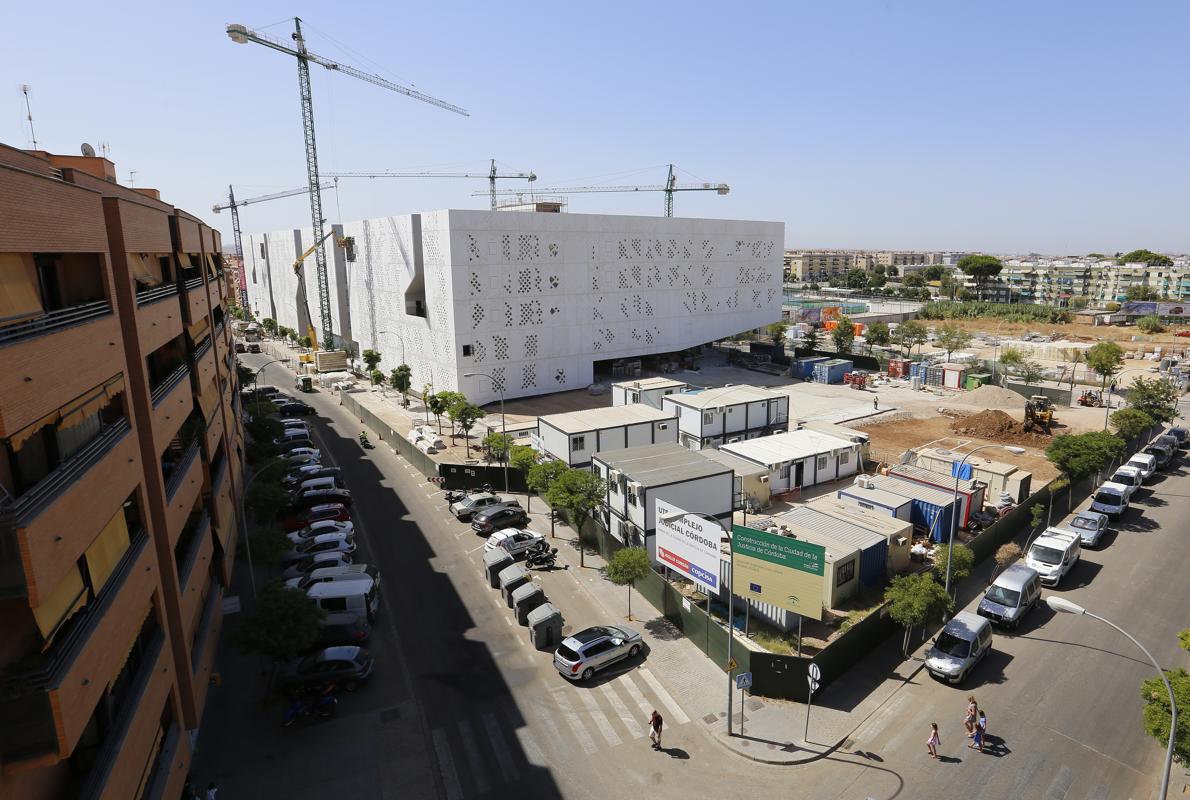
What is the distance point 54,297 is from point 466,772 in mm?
14073

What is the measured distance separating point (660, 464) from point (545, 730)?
13.4m

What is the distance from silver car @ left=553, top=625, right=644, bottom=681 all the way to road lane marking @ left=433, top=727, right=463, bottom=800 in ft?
13.6

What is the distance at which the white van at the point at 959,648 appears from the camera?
65.4 feet

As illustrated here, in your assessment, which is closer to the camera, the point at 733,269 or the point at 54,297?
the point at 54,297

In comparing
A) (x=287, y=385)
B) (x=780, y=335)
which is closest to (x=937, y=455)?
(x=780, y=335)

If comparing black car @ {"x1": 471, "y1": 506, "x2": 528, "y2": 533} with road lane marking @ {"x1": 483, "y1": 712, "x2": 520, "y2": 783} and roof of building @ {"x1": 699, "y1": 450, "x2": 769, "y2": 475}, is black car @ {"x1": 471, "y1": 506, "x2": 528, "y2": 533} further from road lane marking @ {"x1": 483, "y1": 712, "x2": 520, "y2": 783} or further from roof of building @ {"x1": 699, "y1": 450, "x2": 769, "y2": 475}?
road lane marking @ {"x1": 483, "y1": 712, "x2": 520, "y2": 783}

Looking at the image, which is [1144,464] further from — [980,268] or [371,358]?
[980,268]

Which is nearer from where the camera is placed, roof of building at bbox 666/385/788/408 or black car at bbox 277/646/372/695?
black car at bbox 277/646/372/695

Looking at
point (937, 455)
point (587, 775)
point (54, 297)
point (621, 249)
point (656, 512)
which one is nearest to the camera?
point (54, 297)

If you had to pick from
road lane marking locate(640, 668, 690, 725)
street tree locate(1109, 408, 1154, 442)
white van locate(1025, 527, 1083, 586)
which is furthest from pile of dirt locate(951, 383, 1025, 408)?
road lane marking locate(640, 668, 690, 725)

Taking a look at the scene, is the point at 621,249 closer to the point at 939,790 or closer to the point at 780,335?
the point at 780,335

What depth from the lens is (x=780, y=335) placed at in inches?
3484

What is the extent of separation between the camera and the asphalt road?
16.1 m

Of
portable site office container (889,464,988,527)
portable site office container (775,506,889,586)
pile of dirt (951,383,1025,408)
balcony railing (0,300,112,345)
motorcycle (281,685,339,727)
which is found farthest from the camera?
pile of dirt (951,383,1025,408)
